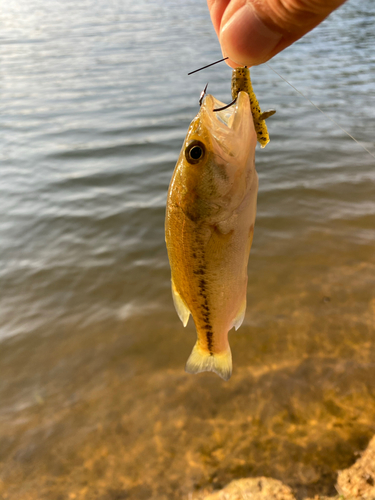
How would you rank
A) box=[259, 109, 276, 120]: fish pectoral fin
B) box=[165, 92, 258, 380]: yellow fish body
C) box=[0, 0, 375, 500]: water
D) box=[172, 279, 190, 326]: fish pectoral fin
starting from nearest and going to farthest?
box=[259, 109, 276, 120]: fish pectoral fin
box=[165, 92, 258, 380]: yellow fish body
box=[172, 279, 190, 326]: fish pectoral fin
box=[0, 0, 375, 500]: water

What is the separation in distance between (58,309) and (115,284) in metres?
0.80

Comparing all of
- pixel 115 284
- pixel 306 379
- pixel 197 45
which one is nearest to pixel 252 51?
pixel 306 379

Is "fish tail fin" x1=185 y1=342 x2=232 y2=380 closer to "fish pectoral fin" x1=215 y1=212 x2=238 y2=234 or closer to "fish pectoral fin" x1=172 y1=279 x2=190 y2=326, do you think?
"fish pectoral fin" x1=172 y1=279 x2=190 y2=326

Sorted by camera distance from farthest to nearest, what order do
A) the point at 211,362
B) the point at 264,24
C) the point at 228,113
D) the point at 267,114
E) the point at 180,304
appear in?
the point at 211,362 < the point at 180,304 < the point at 228,113 < the point at 267,114 < the point at 264,24

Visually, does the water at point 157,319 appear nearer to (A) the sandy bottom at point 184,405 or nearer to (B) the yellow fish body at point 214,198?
(A) the sandy bottom at point 184,405

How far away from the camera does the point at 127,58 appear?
16.6 m

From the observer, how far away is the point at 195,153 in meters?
2.01

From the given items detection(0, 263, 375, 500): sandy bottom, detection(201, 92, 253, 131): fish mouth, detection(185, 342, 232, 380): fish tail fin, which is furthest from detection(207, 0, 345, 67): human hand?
detection(0, 263, 375, 500): sandy bottom

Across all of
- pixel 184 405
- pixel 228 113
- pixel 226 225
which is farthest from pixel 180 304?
pixel 184 405

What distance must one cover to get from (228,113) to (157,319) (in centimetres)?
316

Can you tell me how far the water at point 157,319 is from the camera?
334 cm

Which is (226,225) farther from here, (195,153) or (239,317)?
(239,317)

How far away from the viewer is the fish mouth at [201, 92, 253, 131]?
188 cm

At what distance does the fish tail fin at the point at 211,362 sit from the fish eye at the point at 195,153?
48.2 inches
